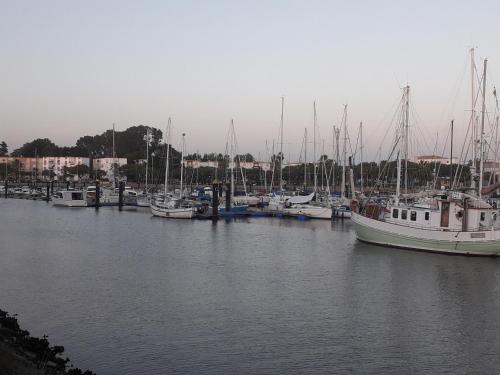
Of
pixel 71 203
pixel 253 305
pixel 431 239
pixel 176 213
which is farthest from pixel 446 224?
pixel 71 203

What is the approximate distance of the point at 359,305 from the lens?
88.4 feet

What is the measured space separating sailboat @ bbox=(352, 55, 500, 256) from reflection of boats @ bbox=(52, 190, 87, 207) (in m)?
55.6

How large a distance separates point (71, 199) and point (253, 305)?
69806 mm

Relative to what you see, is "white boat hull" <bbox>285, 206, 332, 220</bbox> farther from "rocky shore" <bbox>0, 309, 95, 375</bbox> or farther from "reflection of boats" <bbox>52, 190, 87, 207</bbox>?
"rocky shore" <bbox>0, 309, 95, 375</bbox>

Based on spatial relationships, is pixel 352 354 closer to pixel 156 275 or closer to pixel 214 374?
pixel 214 374

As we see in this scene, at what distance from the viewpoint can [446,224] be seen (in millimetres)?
40844

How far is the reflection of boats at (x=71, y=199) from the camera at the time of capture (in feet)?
296

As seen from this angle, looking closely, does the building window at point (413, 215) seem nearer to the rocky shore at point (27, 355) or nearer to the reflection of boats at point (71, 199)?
the rocky shore at point (27, 355)

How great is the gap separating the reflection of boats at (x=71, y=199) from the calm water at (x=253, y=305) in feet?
137

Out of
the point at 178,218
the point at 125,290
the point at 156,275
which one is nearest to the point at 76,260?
the point at 156,275

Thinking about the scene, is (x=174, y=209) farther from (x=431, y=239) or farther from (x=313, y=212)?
(x=431, y=239)

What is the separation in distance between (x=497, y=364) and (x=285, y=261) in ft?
67.8

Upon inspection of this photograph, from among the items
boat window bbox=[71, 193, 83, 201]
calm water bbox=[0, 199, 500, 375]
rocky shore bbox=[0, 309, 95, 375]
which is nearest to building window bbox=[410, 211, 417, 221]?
calm water bbox=[0, 199, 500, 375]

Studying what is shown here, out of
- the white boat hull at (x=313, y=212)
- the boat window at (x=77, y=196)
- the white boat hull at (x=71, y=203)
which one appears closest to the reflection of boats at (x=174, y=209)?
the white boat hull at (x=313, y=212)
